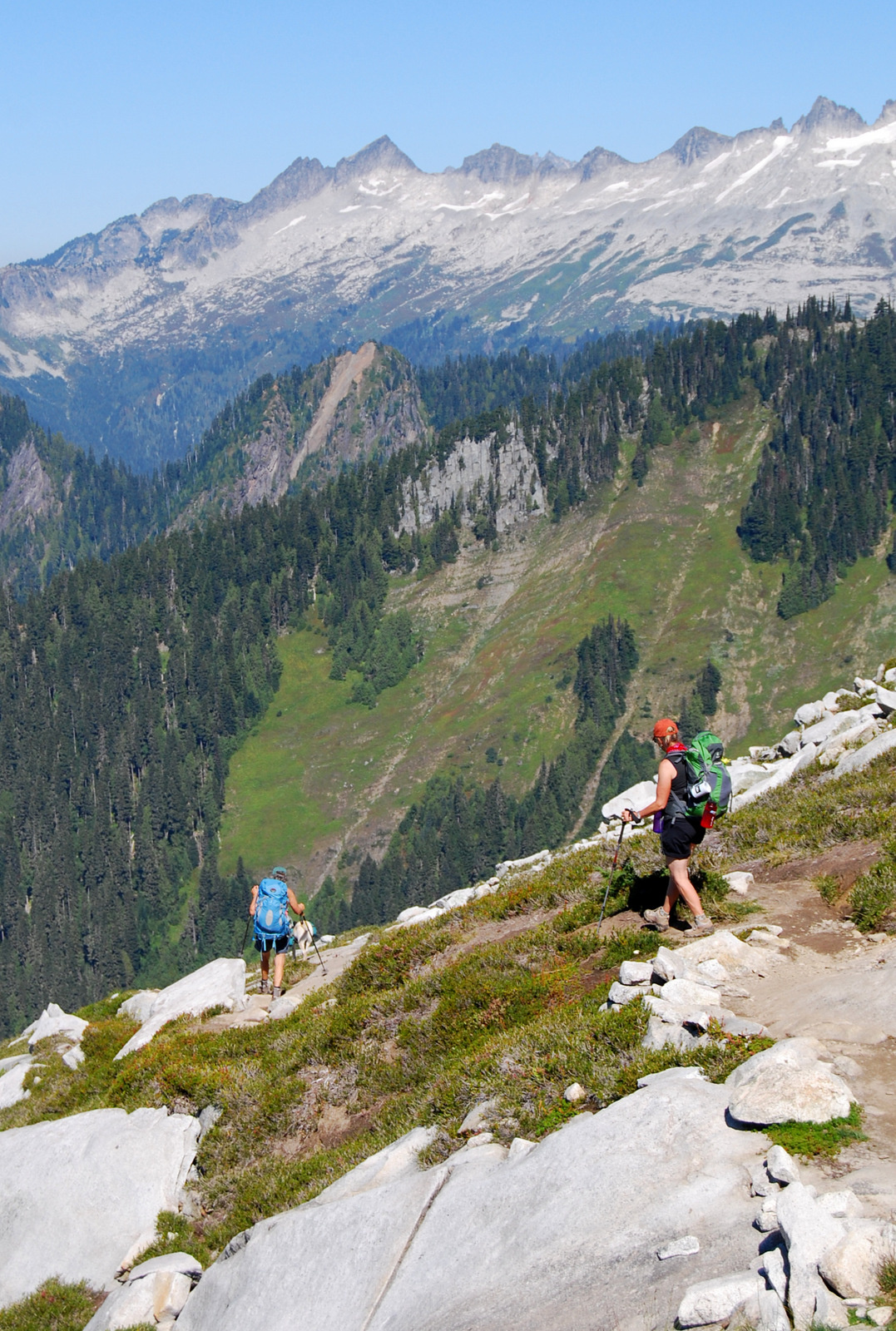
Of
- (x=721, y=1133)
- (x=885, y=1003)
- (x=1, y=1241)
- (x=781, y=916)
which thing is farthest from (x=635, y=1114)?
(x=1, y=1241)

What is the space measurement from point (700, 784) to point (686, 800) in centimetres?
43

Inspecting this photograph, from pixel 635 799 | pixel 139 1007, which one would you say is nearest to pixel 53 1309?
pixel 139 1007

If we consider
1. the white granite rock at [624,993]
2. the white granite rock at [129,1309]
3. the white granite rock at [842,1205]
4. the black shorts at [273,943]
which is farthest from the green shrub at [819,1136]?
the black shorts at [273,943]

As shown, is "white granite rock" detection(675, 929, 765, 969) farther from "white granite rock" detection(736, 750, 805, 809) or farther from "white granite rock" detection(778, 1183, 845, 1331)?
"white granite rock" detection(736, 750, 805, 809)

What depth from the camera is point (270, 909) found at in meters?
30.7

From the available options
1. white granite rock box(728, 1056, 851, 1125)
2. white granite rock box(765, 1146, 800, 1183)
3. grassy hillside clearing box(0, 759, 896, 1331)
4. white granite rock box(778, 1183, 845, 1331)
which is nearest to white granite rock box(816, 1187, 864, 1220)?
white granite rock box(778, 1183, 845, 1331)

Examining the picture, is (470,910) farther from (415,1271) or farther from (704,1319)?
(704,1319)

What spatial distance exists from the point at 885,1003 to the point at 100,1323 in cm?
1390

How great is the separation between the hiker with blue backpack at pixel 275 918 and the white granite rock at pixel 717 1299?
20.0m

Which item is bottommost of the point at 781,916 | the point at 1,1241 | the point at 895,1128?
the point at 1,1241

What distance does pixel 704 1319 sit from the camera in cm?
1116

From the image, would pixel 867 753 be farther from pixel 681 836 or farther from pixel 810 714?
pixel 810 714

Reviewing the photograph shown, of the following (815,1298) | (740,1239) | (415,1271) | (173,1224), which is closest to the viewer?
(815,1298)

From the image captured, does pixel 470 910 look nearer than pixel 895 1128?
No
